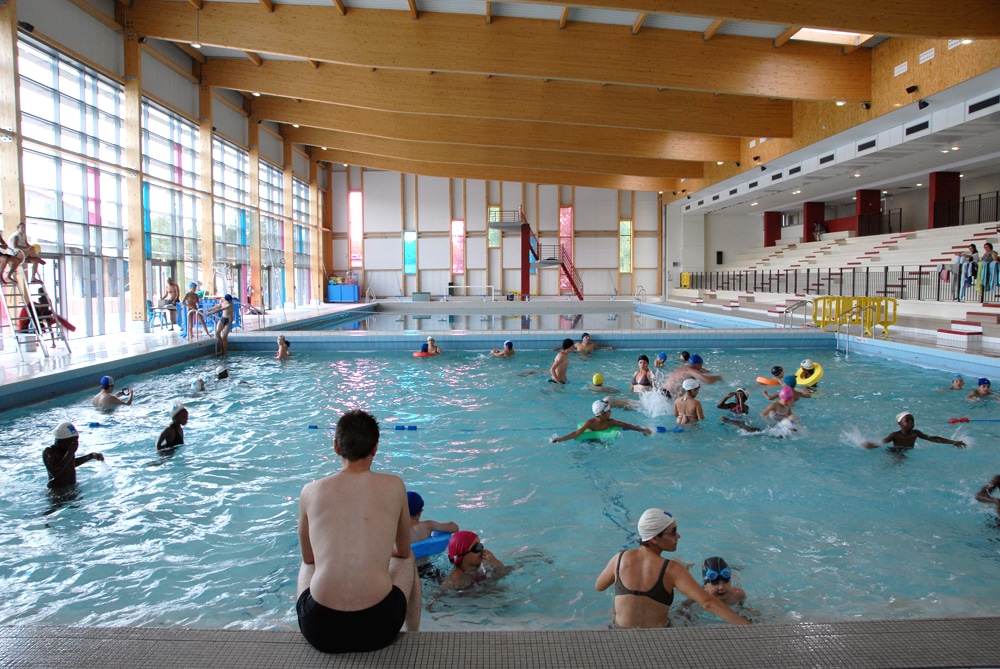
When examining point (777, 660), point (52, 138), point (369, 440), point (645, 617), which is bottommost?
point (645, 617)

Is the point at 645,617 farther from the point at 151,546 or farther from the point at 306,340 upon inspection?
the point at 306,340

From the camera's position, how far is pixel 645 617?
2.81 metres

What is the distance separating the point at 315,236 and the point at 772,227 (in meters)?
20.4

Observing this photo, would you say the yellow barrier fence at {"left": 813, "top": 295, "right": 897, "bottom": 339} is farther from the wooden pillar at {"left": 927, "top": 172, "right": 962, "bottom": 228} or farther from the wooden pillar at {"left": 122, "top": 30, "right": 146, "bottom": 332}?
the wooden pillar at {"left": 122, "top": 30, "right": 146, "bottom": 332}

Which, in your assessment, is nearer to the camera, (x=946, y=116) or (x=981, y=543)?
(x=981, y=543)

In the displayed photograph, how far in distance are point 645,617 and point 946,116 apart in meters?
14.2

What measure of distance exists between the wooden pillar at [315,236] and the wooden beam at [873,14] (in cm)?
2137

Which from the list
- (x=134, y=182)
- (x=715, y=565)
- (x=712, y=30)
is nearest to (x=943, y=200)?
(x=712, y=30)

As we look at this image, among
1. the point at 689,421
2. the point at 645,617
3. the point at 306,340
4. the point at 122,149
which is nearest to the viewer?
the point at 645,617

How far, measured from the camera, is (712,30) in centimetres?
1284

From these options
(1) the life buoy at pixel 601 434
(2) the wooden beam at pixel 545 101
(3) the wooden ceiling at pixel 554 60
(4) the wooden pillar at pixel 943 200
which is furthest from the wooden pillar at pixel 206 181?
(4) the wooden pillar at pixel 943 200

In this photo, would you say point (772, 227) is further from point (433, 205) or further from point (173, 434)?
point (173, 434)

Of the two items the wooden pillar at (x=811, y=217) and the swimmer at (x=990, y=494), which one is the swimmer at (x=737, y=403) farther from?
the wooden pillar at (x=811, y=217)

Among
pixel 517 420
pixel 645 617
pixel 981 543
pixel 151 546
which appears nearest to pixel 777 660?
pixel 645 617
